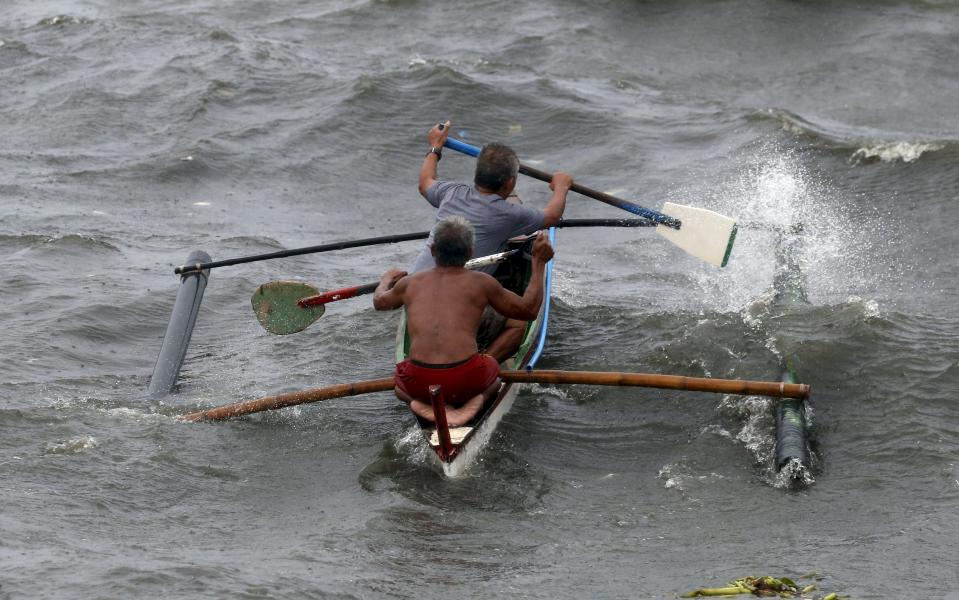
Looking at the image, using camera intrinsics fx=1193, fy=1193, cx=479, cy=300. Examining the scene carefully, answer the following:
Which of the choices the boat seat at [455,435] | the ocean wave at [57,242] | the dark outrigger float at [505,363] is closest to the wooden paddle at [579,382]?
the dark outrigger float at [505,363]

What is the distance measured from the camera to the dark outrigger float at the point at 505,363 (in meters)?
6.91

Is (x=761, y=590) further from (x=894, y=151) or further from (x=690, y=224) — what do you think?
(x=894, y=151)

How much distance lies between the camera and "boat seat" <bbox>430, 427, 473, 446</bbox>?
6713mm

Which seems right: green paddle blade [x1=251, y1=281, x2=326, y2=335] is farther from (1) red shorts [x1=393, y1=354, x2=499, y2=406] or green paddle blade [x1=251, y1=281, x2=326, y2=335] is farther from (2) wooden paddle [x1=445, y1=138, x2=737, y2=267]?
(2) wooden paddle [x1=445, y1=138, x2=737, y2=267]

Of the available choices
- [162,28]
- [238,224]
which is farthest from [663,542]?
[162,28]

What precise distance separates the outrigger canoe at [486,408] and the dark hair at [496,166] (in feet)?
1.92

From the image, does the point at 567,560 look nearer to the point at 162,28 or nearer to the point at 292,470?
the point at 292,470

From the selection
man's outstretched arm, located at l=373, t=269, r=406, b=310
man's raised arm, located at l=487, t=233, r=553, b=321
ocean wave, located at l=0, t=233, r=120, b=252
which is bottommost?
ocean wave, located at l=0, t=233, r=120, b=252

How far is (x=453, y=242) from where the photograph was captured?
6.84 metres

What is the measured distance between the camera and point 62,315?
31.8 feet

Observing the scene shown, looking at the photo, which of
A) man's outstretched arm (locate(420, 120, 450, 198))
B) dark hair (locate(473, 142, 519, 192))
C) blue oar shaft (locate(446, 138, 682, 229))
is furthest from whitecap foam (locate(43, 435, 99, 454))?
blue oar shaft (locate(446, 138, 682, 229))

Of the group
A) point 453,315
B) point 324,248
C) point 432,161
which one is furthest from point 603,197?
point 453,315

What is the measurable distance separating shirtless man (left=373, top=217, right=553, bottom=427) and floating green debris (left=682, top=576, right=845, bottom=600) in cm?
204

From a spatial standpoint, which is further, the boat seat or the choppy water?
the boat seat
